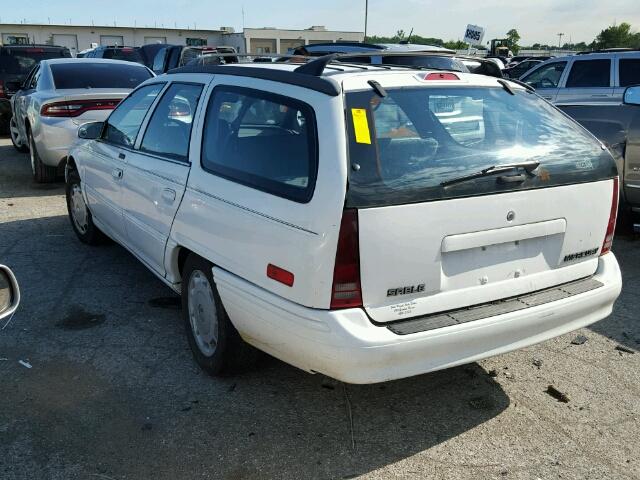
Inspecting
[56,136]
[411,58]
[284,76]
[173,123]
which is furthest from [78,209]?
[411,58]

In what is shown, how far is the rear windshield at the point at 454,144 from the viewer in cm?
272

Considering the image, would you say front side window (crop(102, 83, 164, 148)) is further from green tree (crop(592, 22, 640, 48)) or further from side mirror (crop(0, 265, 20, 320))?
green tree (crop(592, 22, 640, 48))

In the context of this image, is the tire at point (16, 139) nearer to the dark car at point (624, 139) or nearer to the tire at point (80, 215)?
the tire at point (80, 215)

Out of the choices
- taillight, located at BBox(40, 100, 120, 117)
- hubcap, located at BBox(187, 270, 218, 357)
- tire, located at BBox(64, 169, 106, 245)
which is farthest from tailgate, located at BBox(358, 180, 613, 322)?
taillight, located at BBox(40, 100, 120, 117)

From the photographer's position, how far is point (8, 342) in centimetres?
407

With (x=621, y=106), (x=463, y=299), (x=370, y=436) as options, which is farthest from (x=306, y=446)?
(x=621, y=106)

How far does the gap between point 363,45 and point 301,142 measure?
8553 millimetres

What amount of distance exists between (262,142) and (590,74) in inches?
364

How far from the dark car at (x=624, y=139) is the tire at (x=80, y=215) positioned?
4.95 m

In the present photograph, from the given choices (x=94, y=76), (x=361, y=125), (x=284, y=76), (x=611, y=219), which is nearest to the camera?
(x=361, y=125)

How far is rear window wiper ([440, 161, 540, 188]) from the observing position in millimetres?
2828

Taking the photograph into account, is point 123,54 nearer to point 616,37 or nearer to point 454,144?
point 454,144

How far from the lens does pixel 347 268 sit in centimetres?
264

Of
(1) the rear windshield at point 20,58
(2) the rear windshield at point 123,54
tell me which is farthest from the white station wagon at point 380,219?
(2) the rear windshield at point 123,54
